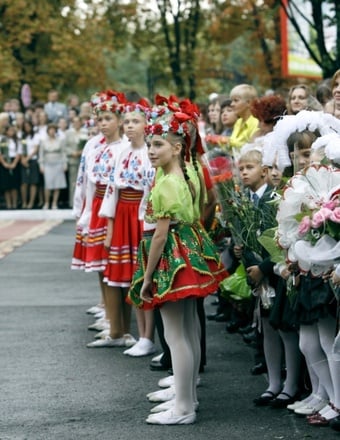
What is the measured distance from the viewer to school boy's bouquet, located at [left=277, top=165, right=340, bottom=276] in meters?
6.84

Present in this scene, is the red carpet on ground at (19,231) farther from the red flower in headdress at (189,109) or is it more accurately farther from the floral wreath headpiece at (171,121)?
the floral wreath headpiece at (171,121)

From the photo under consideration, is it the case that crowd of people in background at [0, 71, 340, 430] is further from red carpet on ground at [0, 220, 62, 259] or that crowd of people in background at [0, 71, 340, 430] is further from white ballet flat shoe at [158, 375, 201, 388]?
red carpet on ground at [0, 220, 62, 259]

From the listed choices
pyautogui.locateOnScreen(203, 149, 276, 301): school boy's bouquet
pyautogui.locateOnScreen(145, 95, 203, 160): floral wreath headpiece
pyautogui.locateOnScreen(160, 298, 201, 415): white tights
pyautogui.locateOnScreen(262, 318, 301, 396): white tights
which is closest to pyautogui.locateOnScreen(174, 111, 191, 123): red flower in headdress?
pyautogui.locateOnScreen(145, 95, 203, 160): floral wreath headpiece

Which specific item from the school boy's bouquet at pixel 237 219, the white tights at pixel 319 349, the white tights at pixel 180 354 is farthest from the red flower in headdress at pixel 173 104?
the white tights at pixel 319 349

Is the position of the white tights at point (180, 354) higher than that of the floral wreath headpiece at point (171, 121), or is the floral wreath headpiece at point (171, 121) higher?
the floral wreath headpiece at point (171, 121)

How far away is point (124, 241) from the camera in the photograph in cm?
1074

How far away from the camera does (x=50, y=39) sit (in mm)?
40875

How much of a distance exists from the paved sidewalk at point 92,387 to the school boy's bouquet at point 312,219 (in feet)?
3.57

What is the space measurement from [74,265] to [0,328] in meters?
0.89

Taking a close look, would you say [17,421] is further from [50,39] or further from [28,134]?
[50,39]

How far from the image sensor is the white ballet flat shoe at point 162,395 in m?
8.46

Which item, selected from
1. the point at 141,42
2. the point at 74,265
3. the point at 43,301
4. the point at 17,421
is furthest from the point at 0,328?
the point at 141,42

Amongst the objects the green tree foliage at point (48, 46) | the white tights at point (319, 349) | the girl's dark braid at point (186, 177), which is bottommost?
the white tights at point (319, 349)

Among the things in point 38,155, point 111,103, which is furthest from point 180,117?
point 38,155
